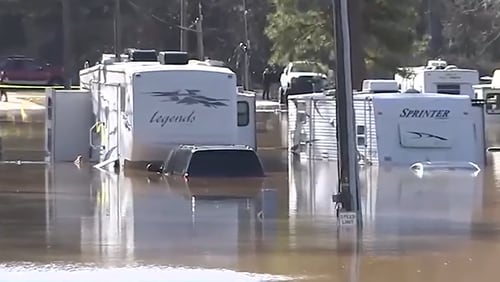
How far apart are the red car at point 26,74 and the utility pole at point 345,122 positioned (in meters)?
46.4

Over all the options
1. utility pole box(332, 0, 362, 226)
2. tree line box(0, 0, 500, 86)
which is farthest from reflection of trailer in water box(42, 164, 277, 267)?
tree line box(0, 0, 500, 86)

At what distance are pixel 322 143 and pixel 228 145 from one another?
17.1 ft

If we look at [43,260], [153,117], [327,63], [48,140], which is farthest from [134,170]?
[327,63]

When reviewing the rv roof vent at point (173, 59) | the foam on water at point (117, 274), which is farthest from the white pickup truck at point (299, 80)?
the foam on water at point (117, 274)

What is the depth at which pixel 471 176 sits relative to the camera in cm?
2592

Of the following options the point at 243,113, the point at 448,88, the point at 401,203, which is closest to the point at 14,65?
the point at 448,88

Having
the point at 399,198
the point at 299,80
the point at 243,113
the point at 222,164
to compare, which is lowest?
the point at 399,198

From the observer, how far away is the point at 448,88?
41.3 meters

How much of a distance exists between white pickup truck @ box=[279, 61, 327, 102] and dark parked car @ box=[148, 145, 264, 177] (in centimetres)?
2453

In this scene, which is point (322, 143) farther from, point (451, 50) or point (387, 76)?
point (451, 50)

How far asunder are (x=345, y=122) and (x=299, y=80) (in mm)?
37003

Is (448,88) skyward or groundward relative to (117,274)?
skyward

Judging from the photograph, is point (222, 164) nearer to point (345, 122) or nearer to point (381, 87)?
point (381, 87)

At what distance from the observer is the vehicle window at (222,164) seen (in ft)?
81.8
